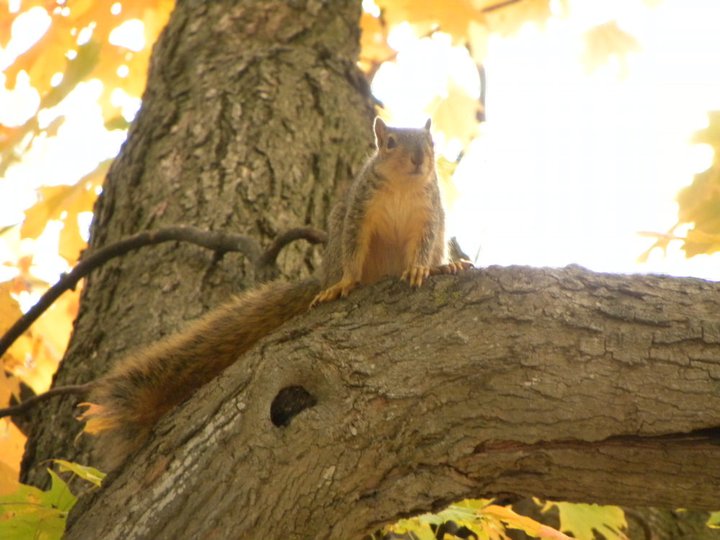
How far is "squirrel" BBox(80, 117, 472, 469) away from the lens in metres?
2.45

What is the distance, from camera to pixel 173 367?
2.57 meters

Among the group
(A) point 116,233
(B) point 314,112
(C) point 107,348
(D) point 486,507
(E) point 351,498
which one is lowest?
(E) point 351,498

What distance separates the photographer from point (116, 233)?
3.64 metres

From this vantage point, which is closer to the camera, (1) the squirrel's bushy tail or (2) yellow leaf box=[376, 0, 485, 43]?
(1) the squirrel's bushy tail

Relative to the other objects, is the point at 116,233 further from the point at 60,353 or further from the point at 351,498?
the point at 351,498

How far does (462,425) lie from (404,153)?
1609 mm

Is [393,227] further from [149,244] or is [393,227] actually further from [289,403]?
[289,403]

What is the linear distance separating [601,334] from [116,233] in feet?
7.36

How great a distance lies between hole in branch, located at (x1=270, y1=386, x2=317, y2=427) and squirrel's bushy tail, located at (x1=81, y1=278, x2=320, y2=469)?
44cm

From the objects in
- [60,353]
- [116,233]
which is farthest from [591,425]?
[60,353]

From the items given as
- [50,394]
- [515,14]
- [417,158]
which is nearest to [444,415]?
[50,394]

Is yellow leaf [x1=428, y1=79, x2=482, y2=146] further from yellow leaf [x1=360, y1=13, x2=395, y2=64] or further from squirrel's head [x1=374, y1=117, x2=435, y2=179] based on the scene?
squirrel's head [x1=374, y1=117, x2=435, y2=179]

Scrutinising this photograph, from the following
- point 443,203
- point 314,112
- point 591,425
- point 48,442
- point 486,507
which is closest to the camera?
point 591,425

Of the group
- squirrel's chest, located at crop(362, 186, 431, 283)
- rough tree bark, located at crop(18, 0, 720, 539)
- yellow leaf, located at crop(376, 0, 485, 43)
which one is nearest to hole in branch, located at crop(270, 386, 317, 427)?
rough tree bark, located at crop(18, 0, 720, 539)
